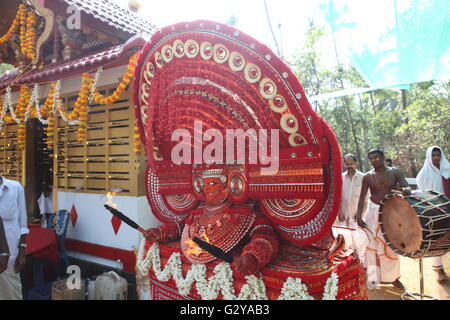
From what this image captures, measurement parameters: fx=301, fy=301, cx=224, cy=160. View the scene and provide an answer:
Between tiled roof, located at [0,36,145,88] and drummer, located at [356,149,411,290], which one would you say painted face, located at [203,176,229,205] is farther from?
drummer, located at [356,149,411,290]

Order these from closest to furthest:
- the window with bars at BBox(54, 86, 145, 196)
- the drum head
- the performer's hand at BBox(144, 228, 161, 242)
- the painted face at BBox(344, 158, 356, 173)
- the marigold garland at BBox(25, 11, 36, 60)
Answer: the performer's hand at BBox(144, 228, 161, 242)
the drum head
the window with bars at BBox(54, 86, 145, 196)
the marigold garland at BBox(25, 11, 36, 60)
the painted face at BBox(344, 158, 356, 173)

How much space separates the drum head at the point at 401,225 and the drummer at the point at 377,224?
3.29ft

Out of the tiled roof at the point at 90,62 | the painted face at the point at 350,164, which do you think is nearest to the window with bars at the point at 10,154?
the tiled roof at the point at 90,62

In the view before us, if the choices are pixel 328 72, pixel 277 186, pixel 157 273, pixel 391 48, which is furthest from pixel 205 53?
pixel 328 72

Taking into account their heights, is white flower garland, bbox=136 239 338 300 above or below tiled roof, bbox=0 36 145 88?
below

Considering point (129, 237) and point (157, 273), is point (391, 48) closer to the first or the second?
point (157, 273)

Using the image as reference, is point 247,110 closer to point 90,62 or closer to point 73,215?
point 90,62

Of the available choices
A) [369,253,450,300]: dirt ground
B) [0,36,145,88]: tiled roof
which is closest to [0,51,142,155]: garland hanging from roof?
[0,36,145,88]: tiled roof

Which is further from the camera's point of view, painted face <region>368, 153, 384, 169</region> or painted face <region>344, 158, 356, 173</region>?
painted face <region>344, 158, 356, 173</region>

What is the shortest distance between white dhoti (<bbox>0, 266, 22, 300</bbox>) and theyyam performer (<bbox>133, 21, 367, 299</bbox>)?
5.57ft

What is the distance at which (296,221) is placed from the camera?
75.7 inches

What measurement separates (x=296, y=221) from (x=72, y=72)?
3.38 meters

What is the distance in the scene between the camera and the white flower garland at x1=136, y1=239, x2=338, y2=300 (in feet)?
5.98

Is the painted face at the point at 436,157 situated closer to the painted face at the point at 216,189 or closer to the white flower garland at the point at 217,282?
the white flower garland at the point at 217,282
